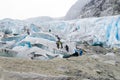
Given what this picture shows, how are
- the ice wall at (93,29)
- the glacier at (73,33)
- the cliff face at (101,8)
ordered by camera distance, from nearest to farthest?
the glacier at (73,33), the ice wall at (93,29), the cliff face at (101,8)

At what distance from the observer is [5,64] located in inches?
239

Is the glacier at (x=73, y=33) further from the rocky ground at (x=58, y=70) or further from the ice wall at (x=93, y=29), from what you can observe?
the rocky ground at (x=58, y=70)

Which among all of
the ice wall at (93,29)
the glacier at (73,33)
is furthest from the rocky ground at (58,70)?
the ice wall at (93,29)

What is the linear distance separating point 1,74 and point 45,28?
20458 millimetres

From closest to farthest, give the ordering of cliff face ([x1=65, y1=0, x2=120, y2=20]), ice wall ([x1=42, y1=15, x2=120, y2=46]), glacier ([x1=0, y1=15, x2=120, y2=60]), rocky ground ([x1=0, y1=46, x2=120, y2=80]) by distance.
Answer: rocky ground ([x1=0, y1=46, x2=120, y2=80]), glacier ([x1=0, y1=15, x2=120, y2=60]), ice wall ([x1=42, y1=15, x2=120, y2=46]), cliff face ([x1=65, y1=0, x2=120, y2=20])

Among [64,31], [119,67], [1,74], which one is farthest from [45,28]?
[1,74]

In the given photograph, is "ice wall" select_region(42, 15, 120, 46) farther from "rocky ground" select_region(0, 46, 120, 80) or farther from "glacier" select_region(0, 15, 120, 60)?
"rocky ground" select_region(0, 46, 120, 80)

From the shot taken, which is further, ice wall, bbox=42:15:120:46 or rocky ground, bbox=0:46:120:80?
ice wall, bbox=42:15:120:46

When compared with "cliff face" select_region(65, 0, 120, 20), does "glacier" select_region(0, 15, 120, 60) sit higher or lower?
lower

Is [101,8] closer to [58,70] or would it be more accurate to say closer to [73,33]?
[73,33]

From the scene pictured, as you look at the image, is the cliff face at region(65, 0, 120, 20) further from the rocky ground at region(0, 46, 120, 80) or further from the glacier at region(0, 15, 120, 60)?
the rocky ground at region(0, 46, 120, 80)

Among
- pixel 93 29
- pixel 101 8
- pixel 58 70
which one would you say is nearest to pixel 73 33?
pixel 93 29

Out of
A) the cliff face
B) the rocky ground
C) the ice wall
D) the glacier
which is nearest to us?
the rocky ground

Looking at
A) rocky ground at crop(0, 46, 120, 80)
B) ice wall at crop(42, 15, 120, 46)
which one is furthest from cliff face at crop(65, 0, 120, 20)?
rocky ground at crop(0, 46, 120, 80)
